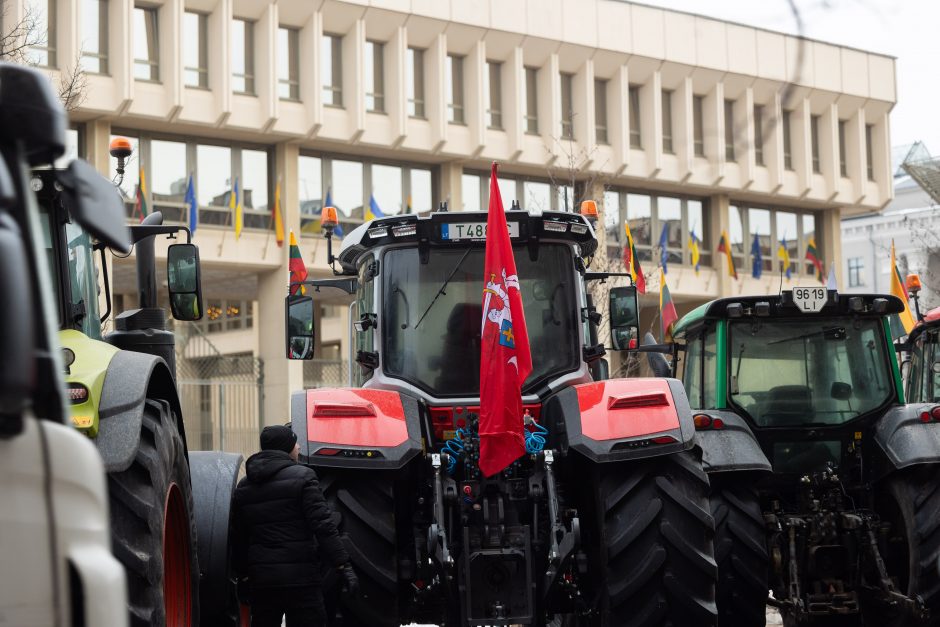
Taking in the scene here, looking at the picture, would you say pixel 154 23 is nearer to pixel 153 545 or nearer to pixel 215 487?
pixel 215 487

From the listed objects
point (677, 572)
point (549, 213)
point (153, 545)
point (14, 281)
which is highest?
point (549, 213)

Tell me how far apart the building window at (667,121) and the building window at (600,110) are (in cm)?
167

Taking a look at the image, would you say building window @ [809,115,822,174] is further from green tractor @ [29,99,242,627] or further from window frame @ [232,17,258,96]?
green tractor @ [29,99,242,627]

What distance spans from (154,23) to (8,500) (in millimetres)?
28780

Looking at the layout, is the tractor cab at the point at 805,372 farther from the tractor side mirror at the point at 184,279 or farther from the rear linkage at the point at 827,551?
the tractor side mirror at the point at 184,279

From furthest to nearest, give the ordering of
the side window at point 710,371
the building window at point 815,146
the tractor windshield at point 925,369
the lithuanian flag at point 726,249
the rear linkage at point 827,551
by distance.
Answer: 1. the building window at point 815,146
2. the lithuanian flag at point 726,249
3. the tractor windshield at point 925,369
4. the side window at point 710,371
5. the rear linkage at point 827,551

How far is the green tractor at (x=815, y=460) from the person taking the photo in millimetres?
9531

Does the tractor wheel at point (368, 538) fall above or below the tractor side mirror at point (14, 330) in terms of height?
below

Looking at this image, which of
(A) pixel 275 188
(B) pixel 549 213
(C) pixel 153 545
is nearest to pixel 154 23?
(A) pixel 275 188

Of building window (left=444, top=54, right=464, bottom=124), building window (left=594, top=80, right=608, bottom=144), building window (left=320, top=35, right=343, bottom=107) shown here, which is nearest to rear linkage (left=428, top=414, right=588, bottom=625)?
building window (left=320, top=35, right=343, bottom=107)

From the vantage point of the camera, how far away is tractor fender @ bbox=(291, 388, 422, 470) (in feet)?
26.5

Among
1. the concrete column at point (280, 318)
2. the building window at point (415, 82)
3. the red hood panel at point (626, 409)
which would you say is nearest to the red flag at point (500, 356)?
the red hood panel at point (626, 409)

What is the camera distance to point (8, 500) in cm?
379

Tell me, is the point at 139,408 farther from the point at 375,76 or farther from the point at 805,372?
the point at 375,76
